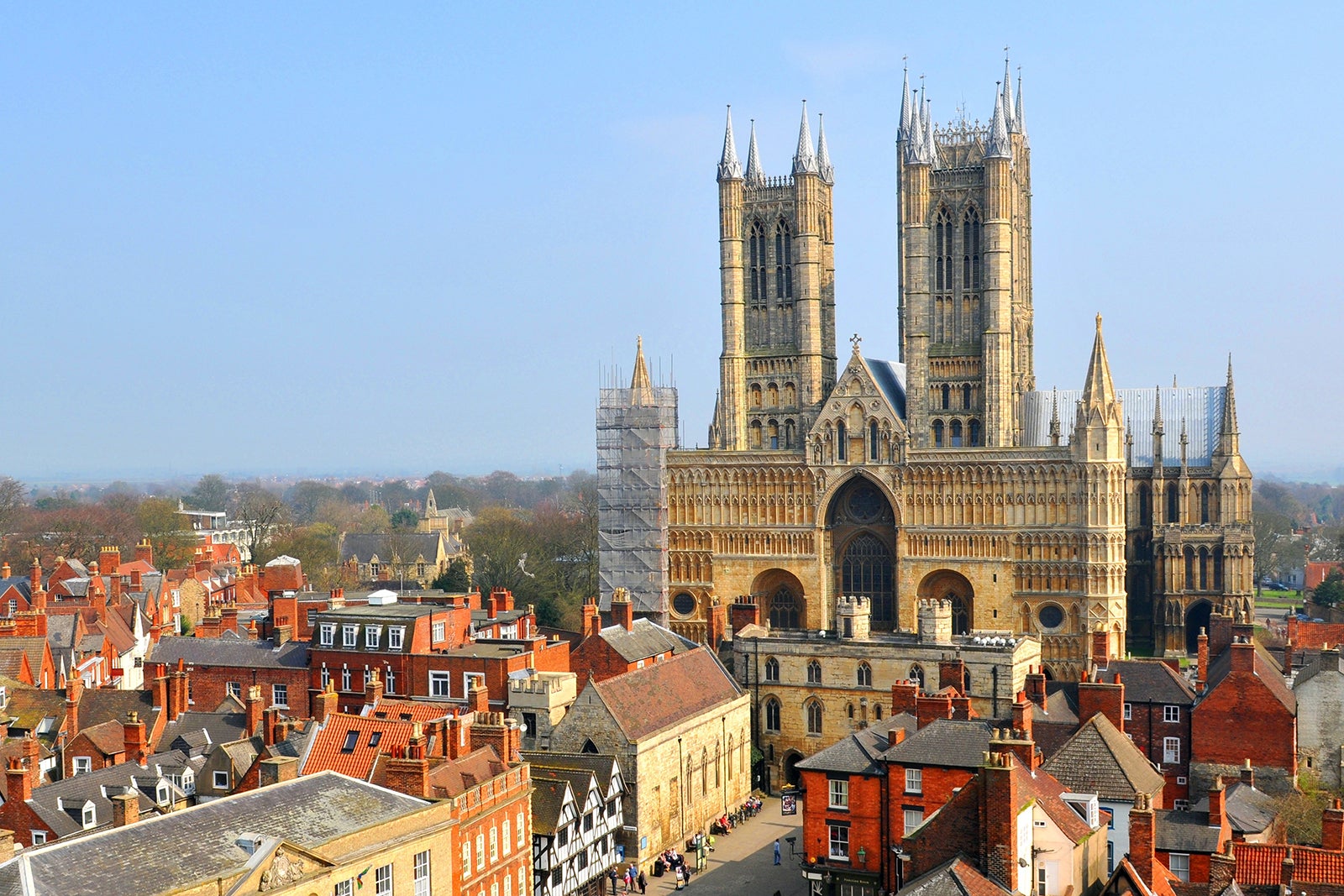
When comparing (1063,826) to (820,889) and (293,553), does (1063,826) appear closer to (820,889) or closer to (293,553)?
(820,889)

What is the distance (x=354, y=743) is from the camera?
3744cm

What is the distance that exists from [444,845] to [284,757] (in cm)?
506

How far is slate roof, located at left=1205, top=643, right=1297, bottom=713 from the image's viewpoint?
4388cm

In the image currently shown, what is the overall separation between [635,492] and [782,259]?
15.8m

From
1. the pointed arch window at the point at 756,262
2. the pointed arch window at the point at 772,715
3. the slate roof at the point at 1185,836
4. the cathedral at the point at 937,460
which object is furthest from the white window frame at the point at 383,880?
the pointed arch window at the point at 756,262

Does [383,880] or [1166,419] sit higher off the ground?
[1166,419]

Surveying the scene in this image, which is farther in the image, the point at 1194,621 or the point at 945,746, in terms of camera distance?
the point at 1194,621

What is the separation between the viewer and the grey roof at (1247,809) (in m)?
36.1

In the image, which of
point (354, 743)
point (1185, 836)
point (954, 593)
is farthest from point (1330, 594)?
point (354, 743)

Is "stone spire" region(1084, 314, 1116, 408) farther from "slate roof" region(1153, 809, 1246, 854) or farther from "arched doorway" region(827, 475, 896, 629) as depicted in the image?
"slate roof" region(1153, 809, 1246, 854)

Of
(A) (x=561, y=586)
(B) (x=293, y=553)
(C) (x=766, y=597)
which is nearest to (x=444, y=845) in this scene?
(C) (x=766, y=597)

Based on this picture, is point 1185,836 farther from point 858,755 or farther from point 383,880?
point 383,880

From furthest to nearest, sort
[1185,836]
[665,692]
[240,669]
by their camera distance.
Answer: [240,669] → [665,692] → [1185,836]

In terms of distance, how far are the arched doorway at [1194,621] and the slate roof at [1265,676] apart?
29.2 metres
